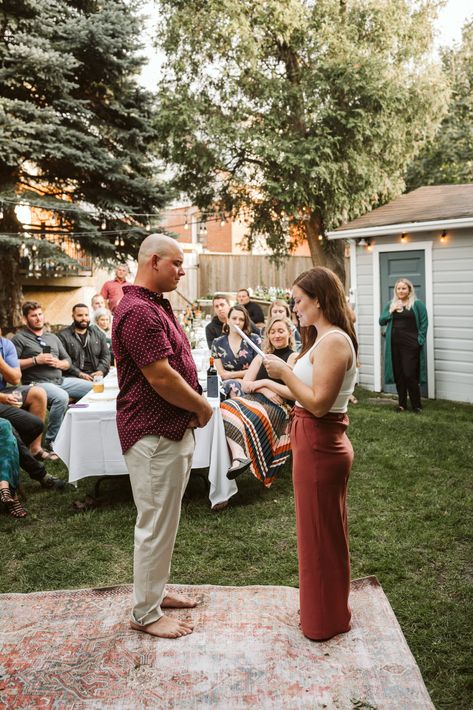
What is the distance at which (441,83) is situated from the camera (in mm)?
16031

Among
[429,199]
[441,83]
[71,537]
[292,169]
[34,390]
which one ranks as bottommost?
[71,537]

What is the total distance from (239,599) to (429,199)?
898 cm

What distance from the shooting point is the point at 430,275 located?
9.25m

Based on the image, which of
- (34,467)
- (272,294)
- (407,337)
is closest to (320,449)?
(34,467)

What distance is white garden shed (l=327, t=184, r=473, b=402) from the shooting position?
350 inches

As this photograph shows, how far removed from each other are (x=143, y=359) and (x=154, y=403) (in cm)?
23

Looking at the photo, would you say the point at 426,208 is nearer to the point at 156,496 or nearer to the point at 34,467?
the point at 34,467

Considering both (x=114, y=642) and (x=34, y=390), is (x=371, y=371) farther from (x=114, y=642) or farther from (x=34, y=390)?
(x=114, y=642)

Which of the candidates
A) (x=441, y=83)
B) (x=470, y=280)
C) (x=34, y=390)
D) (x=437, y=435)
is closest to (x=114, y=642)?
(x=34, y=390)

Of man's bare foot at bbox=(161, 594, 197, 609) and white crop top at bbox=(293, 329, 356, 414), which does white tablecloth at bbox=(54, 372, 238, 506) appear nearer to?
man's bare foot at bbox=(161, 594, 197, 609)

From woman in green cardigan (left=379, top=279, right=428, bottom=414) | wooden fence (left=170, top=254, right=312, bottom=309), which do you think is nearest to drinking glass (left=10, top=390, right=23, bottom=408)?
woman in green cardigan (left=379, top=279, right=428, bottom=414)

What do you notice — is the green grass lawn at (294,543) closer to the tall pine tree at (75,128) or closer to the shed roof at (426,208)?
the shed roof at (426,208)

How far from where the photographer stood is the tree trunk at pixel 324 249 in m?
16.6

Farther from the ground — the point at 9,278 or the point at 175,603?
the point at 9,278
